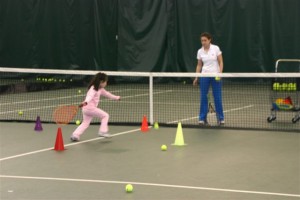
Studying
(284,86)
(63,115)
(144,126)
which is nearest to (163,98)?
(284,86)

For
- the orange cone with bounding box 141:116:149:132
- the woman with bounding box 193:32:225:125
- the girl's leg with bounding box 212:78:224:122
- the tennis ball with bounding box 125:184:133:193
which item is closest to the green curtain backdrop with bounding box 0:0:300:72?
the woman with bounding box 193:32:225:125

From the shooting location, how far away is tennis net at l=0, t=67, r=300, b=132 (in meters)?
10.3

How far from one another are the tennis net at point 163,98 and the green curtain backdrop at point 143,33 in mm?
725

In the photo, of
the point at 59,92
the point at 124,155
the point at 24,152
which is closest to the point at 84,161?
the point at 124,155

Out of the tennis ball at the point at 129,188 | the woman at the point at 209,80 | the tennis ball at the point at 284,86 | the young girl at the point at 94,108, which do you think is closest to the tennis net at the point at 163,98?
the tennis ball at the point at 284,86

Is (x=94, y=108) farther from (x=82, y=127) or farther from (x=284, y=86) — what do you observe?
(x=284, y=86)

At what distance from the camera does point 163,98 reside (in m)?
15.2

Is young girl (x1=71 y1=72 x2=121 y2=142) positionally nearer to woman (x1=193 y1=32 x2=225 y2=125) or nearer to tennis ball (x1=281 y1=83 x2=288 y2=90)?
woman (x1=193 y1=32 x2=225 y2=125)

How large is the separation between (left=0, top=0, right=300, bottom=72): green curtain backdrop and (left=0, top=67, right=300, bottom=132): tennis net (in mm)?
725

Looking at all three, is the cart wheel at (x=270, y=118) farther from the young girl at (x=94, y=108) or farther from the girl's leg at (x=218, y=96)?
the young girl at (x=94, y=108)

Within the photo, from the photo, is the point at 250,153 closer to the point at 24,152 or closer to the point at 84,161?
the point at 84,161

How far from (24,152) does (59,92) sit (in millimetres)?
9861

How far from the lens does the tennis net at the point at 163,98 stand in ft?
33.8

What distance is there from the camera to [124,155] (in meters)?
7.40
